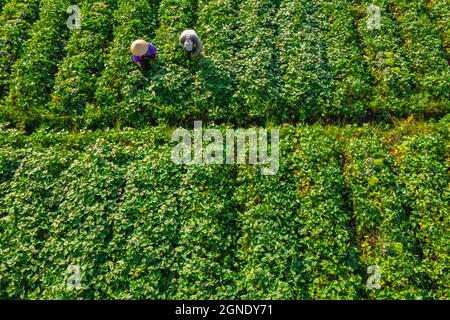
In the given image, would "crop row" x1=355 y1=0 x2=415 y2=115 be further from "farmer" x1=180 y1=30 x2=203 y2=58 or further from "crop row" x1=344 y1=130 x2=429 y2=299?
"farmer" x1=180 y1=30 x2=203 y2=58

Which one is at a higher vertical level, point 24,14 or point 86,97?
point 24,14

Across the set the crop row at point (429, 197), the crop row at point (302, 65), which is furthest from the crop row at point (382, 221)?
the crop row at point (302, 65)

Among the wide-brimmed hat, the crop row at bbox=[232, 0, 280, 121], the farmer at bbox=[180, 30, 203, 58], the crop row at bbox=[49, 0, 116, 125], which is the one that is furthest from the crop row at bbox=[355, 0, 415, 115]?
the crop row at bbox=[49, 0, 116, 125]

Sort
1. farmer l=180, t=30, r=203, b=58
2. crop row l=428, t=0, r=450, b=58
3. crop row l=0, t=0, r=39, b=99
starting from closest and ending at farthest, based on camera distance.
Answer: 1. farmer l=180, t=30, r=203, b=58
2. crop row l=0, t=0, r=39, b=99
3. crop row l=428, t=0, r=450, b=58

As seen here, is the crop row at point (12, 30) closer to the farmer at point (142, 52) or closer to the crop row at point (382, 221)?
the farmer at point (142, 52)

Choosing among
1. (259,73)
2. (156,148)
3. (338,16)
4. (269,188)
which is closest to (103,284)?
(156,148)

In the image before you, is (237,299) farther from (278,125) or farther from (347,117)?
(347,117)
